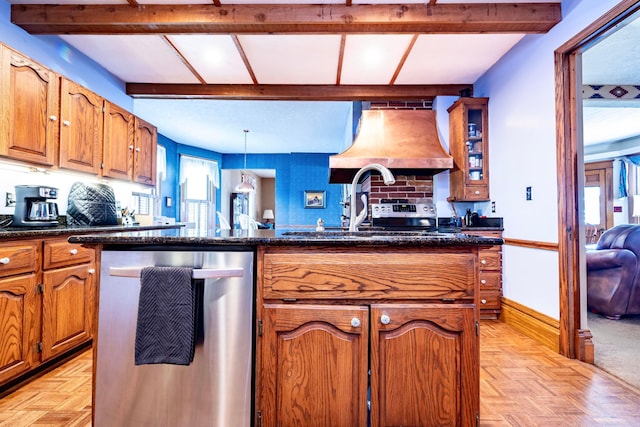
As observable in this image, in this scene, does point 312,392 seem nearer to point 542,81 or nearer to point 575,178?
point 575,178

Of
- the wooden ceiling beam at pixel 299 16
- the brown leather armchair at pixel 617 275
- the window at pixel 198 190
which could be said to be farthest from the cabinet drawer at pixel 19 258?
the window at pixel 198 190

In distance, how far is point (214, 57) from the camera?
3.13m

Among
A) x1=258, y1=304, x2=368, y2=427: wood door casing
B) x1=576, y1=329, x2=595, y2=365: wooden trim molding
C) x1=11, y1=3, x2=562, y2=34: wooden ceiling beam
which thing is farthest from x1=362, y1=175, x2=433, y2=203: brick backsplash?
x1=258, y1=304, x2=368, y2=427: wood door casing

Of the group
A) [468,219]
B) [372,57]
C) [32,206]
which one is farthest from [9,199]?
[468,219]

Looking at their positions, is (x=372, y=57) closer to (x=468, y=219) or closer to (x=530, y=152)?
(x=530, y=152)

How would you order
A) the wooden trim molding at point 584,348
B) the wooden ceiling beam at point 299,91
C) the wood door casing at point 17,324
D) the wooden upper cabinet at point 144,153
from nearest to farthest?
the wood door casing at point 17,324, the wooden trim molding at point 584,348, the wooden upper cabinet at point 144,153, the wooden ceiling beam at point 299,91

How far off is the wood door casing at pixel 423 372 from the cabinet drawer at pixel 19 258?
6.32ft

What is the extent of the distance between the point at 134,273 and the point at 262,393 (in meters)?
0.64

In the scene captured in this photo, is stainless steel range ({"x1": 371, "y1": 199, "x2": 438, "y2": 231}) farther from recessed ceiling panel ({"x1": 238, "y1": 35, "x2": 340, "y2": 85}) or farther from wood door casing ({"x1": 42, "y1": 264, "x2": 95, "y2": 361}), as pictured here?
wood door casing ({"x1": 42, "y1": 264, "x2": 95, "y2": 361})

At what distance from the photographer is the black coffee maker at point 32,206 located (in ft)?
7.38

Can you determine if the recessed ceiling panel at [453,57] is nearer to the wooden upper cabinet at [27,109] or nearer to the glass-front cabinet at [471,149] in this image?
the glass-front cabinet at [471,149]

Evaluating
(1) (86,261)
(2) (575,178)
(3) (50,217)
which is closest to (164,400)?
(1) (86,261)

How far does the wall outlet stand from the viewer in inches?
93.6

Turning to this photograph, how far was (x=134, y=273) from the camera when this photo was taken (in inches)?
47.0
